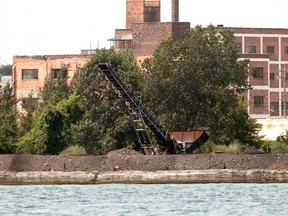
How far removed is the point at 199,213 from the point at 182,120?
138ft

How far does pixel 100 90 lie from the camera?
9300 cm

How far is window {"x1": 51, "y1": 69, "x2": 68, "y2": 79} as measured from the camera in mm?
127238

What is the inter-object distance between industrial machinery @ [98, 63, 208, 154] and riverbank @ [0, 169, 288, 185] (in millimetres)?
7099

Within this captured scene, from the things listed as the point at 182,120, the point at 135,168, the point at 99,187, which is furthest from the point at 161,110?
the point at 99,187

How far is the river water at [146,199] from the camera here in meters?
48.4

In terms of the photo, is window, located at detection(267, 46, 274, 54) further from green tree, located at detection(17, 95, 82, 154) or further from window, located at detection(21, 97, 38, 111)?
green tree, located at detection(17, 95, 82, 154)

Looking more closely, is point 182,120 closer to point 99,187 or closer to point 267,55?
point 99,187

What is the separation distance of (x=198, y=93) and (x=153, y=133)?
28.0 feet

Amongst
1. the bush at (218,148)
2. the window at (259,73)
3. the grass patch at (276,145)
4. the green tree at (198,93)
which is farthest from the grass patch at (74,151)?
the window at (259,73)

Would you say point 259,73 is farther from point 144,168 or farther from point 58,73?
point 144,168

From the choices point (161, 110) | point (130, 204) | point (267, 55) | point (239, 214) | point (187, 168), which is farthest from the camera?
point (267, 55)

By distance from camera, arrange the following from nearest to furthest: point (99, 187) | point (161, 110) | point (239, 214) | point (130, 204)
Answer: point (239, 214)
point (130, 204)
point (99, 187)
point (161, 110)

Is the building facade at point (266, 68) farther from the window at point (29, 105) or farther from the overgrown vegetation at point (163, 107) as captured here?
the overgrown vegetation at point (163, 107)

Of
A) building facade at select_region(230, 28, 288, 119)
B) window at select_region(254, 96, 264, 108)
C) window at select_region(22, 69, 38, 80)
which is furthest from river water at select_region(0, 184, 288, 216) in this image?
window at select_region(254, 96, 264, 108)
